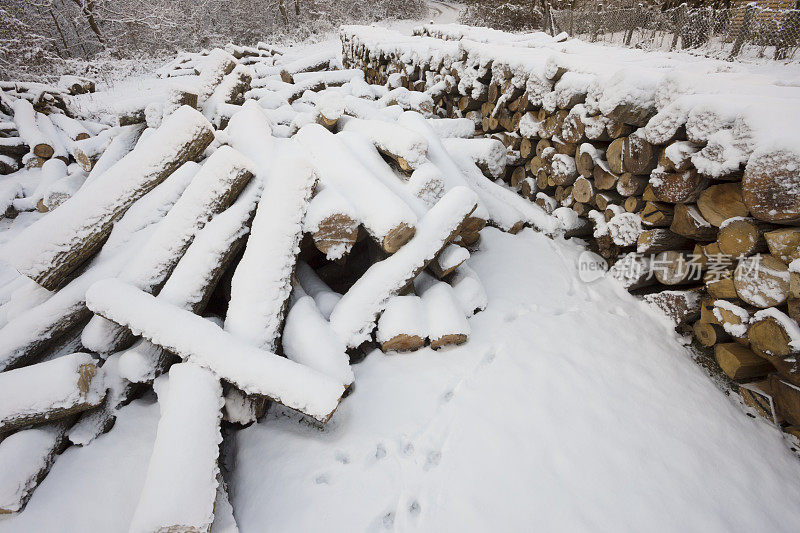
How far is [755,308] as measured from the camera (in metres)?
1.89

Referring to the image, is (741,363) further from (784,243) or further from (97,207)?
(97,207)

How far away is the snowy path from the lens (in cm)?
160

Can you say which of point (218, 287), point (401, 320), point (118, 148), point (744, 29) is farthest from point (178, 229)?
point (744, 29)

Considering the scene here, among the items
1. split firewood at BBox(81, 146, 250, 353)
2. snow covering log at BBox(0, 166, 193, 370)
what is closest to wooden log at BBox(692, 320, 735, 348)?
split firewood at BBox(81, 146, 250, 353)

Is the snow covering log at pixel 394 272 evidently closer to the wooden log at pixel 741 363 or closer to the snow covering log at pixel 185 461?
the snow covering log at pixel 185 461

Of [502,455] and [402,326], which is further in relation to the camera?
[402,326]

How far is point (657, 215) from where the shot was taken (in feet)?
7.88

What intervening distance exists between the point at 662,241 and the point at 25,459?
3.74 metres

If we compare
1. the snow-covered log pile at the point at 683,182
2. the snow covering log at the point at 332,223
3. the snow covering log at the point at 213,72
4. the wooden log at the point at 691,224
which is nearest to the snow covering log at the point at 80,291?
the snow covering log at the point at 332,223

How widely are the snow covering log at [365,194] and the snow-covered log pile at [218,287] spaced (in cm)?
1

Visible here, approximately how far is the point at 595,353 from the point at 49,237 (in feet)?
11.4

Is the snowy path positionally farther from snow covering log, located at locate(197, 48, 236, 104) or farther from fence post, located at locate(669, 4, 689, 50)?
fence post, located at locate(669, 4, 689, 50)

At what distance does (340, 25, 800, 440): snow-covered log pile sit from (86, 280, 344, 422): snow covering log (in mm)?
636

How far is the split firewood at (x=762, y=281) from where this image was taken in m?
1.72
